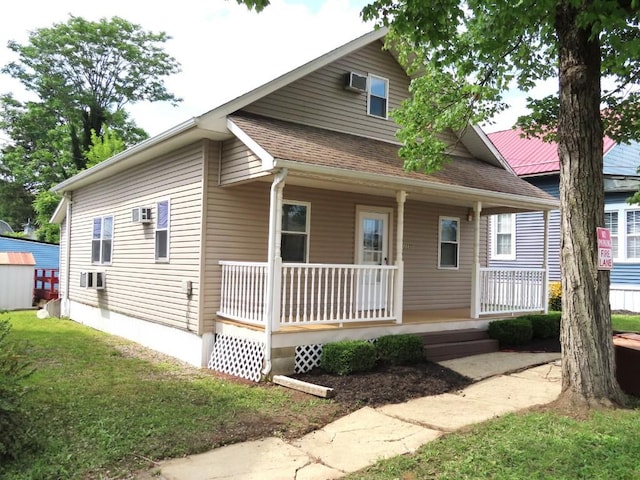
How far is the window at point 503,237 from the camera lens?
1820cm

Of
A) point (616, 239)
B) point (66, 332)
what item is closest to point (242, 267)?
point (66, 332)

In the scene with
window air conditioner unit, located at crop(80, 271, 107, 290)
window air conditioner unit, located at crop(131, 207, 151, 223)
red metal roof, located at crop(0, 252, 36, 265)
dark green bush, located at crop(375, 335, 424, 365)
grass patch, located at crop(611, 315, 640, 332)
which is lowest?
grass patch, located at crop(611, 315, 640, 332)

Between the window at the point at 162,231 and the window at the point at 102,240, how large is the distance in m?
3.01

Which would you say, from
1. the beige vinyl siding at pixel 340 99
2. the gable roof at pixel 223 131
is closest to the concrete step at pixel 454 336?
the beige vinyl siding at pixel 340 99

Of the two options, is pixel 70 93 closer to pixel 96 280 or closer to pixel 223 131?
pixel 96 280

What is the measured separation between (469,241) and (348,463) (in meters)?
8.98

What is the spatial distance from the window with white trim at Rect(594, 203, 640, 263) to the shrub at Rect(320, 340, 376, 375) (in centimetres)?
1162

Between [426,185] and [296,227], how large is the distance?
2415mm

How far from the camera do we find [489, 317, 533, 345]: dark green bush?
375 inches

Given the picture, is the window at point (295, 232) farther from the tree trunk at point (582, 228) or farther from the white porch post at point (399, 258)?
the tree trunk at point (582, 228)

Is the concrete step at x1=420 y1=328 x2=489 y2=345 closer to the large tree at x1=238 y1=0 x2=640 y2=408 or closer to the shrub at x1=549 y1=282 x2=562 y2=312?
the large tree at x1=238 y1=0 x2=640 y2=408

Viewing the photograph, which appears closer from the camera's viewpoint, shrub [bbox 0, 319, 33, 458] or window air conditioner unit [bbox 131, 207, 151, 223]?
shrub [bbox 0, 319, 33, 458]

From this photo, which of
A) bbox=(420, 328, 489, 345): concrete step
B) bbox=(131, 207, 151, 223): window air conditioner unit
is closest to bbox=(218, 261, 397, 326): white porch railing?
bbox=(420, 328, 489, 345): concrete step

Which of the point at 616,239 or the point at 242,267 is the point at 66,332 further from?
the point at 616,239
